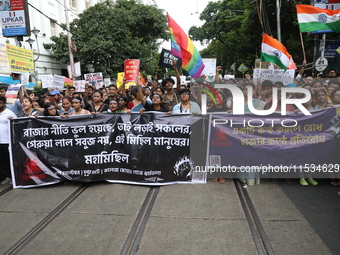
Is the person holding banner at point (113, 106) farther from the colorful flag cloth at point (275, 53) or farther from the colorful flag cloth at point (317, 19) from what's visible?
the colorful flag cloth at point (317, 19)

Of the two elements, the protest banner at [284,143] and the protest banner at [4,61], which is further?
the protest banner at [4,61]

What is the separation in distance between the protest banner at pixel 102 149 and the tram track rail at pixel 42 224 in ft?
1.69

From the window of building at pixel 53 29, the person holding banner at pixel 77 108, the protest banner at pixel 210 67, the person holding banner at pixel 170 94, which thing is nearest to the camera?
the person holding banner at pixel 77 108

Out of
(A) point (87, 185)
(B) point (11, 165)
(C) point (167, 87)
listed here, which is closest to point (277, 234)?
(A) point (87, 185)

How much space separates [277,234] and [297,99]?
2586 millimetres

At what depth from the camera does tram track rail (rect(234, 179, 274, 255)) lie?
316cm

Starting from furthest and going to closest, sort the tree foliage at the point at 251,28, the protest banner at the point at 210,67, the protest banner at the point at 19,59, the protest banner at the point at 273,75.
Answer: the tree foliage at the point at 251,28, the protest banner at the point at 210,67, the protest banner at the point at 19,59, the protest banner at the point at 273,75

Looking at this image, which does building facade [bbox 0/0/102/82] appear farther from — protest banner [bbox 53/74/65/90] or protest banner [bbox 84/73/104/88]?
protest banner [bbox 53/74/65/90]

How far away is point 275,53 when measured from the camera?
6.84 metres

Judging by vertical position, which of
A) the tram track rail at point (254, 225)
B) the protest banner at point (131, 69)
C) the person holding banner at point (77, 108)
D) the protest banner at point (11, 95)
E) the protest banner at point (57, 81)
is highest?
the protest banner at point (131, 69)

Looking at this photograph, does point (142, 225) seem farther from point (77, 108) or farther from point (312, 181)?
point (312, 181)

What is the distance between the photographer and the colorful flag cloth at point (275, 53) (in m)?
6.80

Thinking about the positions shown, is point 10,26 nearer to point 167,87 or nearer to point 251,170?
point 167,87

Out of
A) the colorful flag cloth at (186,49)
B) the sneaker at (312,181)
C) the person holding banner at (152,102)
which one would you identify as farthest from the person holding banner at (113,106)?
the sneaker at (312,181)
